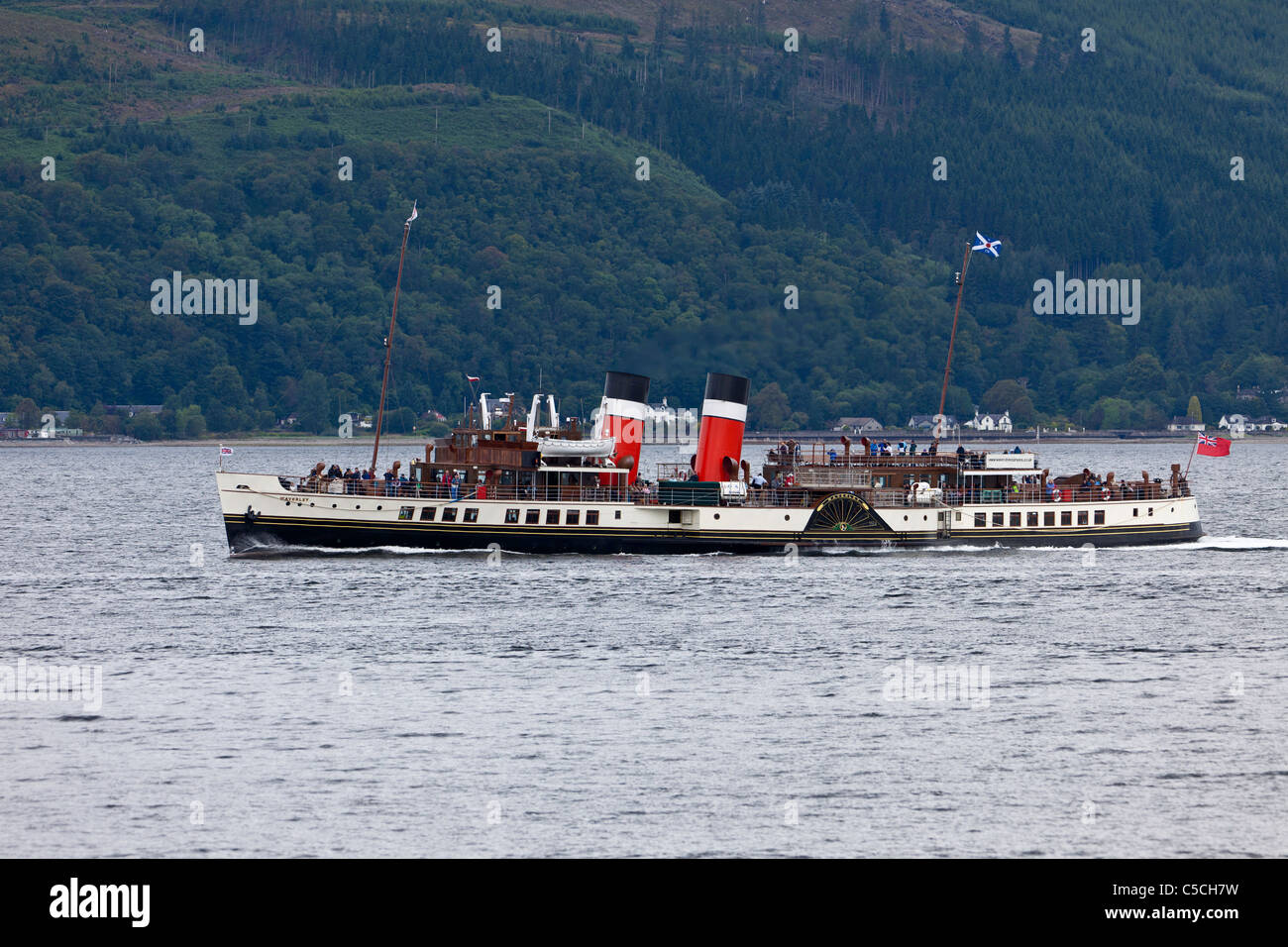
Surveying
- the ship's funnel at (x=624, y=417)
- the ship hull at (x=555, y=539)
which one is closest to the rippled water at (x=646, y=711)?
the ship hull at (x=555, y=539)

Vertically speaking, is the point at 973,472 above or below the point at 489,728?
above

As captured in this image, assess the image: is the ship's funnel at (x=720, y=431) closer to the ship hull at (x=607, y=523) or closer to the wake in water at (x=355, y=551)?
the ship hull at (x=607, y=523)

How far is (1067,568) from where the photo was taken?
87.3 metres

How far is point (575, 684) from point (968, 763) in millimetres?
14311

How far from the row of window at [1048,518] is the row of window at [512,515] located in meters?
18.2

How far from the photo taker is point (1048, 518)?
90.4 metres

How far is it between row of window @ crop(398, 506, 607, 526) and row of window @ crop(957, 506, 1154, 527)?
1823cm
